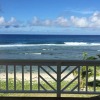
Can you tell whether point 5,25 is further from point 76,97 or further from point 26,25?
point 76,97

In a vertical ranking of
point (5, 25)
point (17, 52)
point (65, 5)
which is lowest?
point (17, 52)

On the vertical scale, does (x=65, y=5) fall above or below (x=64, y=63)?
Answer: above

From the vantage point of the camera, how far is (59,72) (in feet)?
17.3

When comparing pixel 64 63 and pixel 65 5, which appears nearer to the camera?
pixel 64 63

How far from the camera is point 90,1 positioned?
119 ft

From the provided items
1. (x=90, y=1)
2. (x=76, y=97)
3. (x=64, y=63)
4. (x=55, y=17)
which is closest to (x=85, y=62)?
(x=64, y=63)

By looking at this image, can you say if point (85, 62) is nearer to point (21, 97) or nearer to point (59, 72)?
point (59, 72)

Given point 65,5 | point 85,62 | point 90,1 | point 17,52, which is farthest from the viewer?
point 65,5

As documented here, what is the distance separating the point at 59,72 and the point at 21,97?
83 cm

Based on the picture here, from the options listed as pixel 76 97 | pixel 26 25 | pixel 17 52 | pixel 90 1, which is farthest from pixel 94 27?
pixel 76 97

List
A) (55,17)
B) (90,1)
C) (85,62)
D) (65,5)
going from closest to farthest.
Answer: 1. (85,62)
2. (90,1)
3. (65,5)
4. (55,17)

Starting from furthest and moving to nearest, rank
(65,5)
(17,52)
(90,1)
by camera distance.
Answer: (65,5) → (90,1) → (17,52)

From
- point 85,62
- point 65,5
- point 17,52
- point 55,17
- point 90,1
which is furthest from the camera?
point 55,17

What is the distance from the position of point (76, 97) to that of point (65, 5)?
34.2 meters
